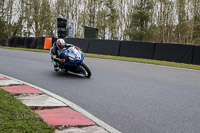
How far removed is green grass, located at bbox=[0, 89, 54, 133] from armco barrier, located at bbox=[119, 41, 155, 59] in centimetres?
1490

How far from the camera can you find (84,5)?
4512cm

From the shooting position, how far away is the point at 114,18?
42.6 metres

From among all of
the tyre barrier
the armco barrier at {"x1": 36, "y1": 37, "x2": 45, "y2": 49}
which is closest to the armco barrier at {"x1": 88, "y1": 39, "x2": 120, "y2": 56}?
the tyre barrier

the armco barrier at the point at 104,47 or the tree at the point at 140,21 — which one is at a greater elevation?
the tree at the point at 140,21

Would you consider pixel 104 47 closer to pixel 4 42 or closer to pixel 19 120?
pixel 19 120

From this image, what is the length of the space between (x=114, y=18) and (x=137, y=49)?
24.4 m

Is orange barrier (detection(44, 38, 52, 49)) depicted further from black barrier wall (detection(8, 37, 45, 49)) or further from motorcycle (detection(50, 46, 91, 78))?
motorcycle (detection(50, 46, 91, 78))

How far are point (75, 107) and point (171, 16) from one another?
112ft

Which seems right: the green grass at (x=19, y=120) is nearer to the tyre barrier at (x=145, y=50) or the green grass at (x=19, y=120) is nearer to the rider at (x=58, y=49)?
the rider at (x=58, y=49)

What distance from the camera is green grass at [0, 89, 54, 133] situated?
3.31m

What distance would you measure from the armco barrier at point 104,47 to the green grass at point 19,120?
16363mm

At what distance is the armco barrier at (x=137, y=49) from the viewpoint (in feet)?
60.5

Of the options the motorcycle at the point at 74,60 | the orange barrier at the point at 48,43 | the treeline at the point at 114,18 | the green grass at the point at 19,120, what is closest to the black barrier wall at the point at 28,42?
the orange barrier at the point at 48,43

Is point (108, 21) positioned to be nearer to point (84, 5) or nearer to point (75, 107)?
point (84, 5)
